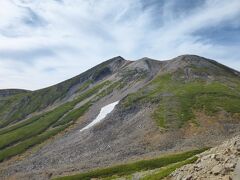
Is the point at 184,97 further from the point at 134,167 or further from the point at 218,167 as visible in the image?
the point at 218,167

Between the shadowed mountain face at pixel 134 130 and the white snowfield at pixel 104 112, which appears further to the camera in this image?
the white snowfield at pixel 104 112

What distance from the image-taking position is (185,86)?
174 m

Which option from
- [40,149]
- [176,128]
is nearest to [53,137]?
[40,149]

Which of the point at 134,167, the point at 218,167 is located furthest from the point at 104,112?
the point at 218,167

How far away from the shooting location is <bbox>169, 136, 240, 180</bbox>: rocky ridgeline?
128ft

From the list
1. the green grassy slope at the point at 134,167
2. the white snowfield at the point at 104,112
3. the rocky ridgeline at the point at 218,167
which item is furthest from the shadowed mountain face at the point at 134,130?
the rocky ridgeline at the point at 218,167

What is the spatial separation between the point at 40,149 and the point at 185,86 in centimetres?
7270

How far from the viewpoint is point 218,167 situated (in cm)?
4100

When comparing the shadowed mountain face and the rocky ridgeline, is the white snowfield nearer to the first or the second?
the shadowed mountain face

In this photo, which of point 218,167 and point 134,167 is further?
point 134,167

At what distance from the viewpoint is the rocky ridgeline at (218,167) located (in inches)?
1538

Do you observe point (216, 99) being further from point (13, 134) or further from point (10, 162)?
point (13, 134)

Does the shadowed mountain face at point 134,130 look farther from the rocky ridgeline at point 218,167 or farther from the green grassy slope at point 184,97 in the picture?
the rocky ridgeline at point 218,167

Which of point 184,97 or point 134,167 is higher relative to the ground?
point 184,97
